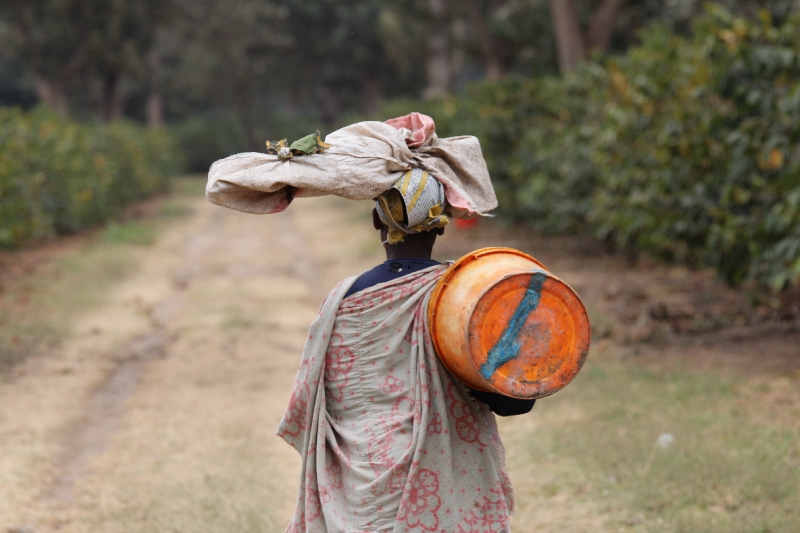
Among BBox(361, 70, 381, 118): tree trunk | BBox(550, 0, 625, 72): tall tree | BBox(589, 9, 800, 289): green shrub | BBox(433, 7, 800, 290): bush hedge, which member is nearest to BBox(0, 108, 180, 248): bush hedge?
BBox(433, 7, 800, 290): bush hedge

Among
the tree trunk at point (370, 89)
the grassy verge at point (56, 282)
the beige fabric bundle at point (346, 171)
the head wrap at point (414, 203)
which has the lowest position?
the tree trunk at point (370, 89)

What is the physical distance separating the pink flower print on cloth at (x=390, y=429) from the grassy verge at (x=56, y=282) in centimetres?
526

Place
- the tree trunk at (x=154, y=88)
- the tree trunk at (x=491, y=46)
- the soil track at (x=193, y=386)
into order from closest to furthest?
the soil track at (x=193, y=386) < the tree trunk at (x=491, y=46) < the tree trunk at (x=154, y=88)

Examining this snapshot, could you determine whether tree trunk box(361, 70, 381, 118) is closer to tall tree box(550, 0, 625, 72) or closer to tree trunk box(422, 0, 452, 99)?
tree trunk box(422, 0, 452, 99)

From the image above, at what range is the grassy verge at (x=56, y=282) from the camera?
851cm

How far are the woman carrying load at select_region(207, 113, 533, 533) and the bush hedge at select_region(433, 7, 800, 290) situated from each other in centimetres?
341

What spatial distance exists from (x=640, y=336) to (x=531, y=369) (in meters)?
5.71

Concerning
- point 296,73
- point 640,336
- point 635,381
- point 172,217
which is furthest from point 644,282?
point 296,73

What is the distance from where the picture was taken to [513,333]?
2.37 metres

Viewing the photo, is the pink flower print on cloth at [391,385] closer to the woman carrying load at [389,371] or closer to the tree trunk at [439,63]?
the woman carrying load at [389,371]

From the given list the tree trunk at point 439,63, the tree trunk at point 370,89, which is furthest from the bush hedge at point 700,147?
the tree trunk at point 370,89

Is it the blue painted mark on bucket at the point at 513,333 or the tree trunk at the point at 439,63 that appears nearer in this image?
the blue painted mark on bucket at the point at 513,333

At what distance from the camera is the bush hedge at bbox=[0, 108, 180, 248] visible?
1106 centimetres

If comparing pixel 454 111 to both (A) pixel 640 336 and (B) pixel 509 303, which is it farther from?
(B) pixel 509 303
